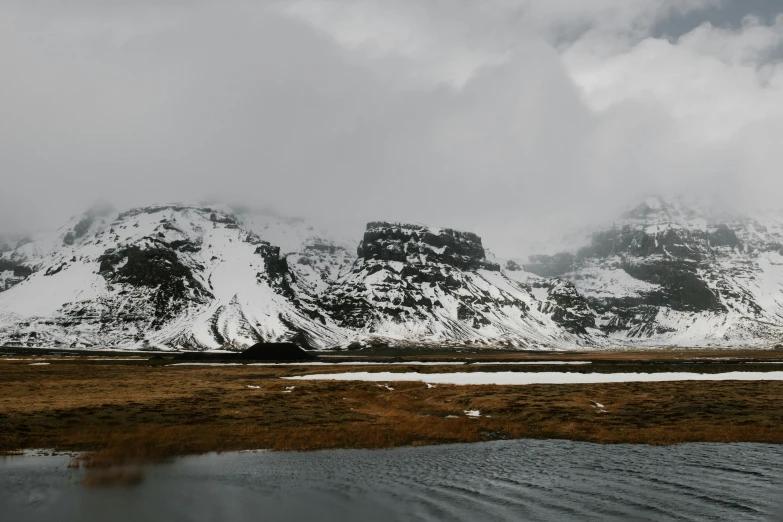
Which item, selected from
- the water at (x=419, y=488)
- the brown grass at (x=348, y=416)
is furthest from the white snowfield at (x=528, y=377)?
the water at (x=419, y=488)

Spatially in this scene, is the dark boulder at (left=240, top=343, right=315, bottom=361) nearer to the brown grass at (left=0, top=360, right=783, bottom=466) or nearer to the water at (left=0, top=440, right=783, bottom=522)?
the brown grass at (left=0, top=360, right=783, bottom=466)

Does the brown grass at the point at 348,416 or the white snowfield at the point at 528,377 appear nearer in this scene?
the brown grass at the point at 348,416

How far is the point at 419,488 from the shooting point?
88.2 feet

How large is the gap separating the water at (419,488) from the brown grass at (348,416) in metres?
3.11

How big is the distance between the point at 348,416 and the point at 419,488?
2650 cm

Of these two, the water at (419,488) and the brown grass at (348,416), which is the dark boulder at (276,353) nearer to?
the brown grass at (348,416)

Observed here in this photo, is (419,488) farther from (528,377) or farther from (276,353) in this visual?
(276,353)

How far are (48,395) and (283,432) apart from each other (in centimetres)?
3537

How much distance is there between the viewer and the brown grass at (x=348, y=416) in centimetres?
3756

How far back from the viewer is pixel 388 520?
→ 71.7ft

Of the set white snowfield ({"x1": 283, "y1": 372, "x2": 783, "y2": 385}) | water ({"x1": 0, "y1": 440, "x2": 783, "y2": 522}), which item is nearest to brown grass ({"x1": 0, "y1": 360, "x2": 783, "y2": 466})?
water ({"x1": 0, "y1": 440, "x2": 783, "y2": 522})

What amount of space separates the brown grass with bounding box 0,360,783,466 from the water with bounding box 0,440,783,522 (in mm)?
3107

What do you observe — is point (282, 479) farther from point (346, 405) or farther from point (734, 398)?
point (734, 398)

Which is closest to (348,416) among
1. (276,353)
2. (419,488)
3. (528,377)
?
(419,488)
